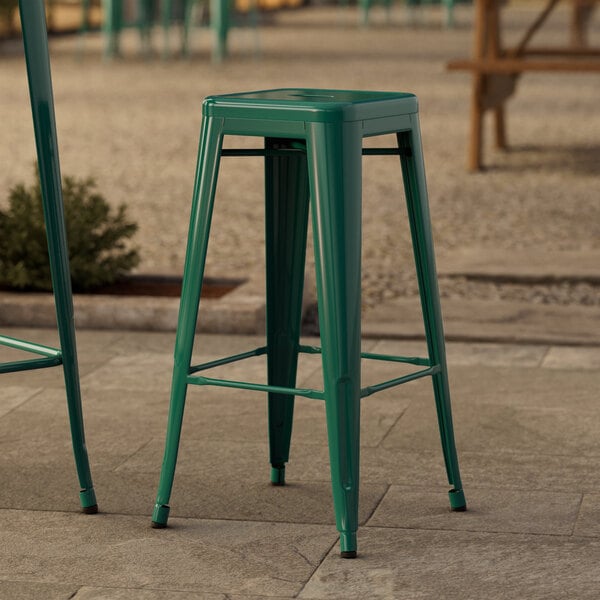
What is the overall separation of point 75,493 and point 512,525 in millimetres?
863

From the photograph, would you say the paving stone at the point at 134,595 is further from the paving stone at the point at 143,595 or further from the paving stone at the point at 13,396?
the paving stone at the point at 13,396

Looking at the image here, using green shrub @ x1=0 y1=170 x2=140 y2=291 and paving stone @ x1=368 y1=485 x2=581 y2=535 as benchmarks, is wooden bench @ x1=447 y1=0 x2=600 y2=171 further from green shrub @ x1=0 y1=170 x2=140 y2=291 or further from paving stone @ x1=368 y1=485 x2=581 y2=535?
paving stone @ x1=368 y1=485 x2=581 y2=535

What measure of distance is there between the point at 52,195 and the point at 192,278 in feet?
1.00

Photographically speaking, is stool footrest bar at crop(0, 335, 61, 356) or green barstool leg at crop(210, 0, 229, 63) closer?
stool footrest bar at crop(0, 335, 61, 356)

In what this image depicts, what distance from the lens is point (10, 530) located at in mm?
2666

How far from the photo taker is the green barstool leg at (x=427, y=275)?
2.64 metres

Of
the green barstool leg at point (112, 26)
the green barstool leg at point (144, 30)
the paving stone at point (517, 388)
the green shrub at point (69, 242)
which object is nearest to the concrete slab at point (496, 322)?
the paving stone at point (517, 388)

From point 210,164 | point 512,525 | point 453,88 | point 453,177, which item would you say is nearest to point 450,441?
point 512,525

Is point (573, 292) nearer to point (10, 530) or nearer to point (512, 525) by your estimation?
point (512, 525)

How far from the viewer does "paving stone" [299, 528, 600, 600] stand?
7.70 feet

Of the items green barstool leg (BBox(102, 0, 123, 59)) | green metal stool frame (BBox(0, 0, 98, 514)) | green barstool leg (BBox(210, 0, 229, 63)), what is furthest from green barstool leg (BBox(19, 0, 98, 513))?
green barstool leg (BBox(102, 0, 123, 59))

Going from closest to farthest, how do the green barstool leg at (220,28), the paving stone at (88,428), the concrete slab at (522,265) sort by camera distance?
the paving stone at (88,428) < the concrete slab at (522,265) < the green barstool leg at (220,28)

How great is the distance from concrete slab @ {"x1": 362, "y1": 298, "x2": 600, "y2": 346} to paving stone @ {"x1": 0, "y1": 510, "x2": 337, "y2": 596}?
169 centimetres

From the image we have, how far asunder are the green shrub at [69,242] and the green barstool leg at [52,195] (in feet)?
5.77
